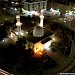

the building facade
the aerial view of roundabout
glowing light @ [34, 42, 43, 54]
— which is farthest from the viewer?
the building facade

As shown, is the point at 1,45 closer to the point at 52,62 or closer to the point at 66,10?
the point at 52,62

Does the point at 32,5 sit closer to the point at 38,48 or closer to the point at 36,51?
the point at 38,48

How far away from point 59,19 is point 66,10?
694cm

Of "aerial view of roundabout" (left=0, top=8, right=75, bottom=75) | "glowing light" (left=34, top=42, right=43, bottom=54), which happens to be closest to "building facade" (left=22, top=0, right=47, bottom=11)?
"aerial view of roundabout" (left=0, top=8, right=75, bottom=75)

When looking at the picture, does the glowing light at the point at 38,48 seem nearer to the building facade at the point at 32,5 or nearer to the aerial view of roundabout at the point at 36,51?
the aerial view of roundabout at the point at 36,51

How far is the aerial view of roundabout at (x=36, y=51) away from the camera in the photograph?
94.7 ft

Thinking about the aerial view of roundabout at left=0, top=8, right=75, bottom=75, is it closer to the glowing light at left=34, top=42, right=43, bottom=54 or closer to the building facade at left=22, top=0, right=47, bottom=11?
the glowing light at left=34, top=42, right=43, bottom=54

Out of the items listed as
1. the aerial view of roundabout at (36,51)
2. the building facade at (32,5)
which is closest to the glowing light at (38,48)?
the aerial view of roundabout at (36,51)

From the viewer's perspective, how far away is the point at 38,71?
28203mm

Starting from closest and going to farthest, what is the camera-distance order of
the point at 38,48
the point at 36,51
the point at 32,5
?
the point at 36,51 < the point at 38,48 < the point at 32,5

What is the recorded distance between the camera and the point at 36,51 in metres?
34.4

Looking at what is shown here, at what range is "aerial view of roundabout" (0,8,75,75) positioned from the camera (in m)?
28.9

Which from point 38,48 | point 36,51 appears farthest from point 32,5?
point 36,51

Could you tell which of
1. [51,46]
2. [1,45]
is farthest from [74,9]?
[1,45]
